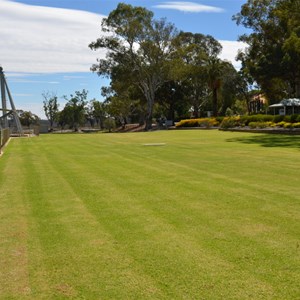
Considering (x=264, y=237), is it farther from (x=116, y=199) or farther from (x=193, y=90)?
(x=193, y=90)

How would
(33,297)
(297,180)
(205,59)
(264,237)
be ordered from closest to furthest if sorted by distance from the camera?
(33,297) < (264,237) < (297,180) < (205,59)

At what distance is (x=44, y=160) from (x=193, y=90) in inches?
2571

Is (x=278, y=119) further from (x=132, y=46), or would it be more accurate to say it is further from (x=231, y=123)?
(x=132, y=46)

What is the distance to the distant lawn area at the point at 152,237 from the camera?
4.52m

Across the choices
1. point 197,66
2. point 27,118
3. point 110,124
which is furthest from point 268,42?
point 27,118

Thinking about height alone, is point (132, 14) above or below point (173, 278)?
above

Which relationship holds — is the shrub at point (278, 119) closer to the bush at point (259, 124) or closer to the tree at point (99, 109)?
the bush at point (259, 124)

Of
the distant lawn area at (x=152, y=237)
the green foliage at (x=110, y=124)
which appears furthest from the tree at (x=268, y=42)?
the green foliage at (x=110, y=124)

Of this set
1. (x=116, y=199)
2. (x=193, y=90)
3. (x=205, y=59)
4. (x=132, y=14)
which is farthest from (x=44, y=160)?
(x=193, y=90)

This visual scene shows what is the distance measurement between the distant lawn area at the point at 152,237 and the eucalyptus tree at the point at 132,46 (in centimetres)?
5219

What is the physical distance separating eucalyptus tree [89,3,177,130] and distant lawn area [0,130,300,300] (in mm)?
52186

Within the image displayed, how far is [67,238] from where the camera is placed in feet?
20.4

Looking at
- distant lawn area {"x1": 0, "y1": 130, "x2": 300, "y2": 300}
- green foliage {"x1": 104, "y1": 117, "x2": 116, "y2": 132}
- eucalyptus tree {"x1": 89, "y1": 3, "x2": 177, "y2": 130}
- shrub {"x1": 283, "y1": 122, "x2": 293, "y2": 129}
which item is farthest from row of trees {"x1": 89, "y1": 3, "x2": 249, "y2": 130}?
distant lawn area {"x1": 0, "y1": 130, "x2": 300, "y2": 300}

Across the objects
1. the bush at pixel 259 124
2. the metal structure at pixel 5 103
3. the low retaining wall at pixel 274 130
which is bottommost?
the low retaining wall at pixel 274 130
